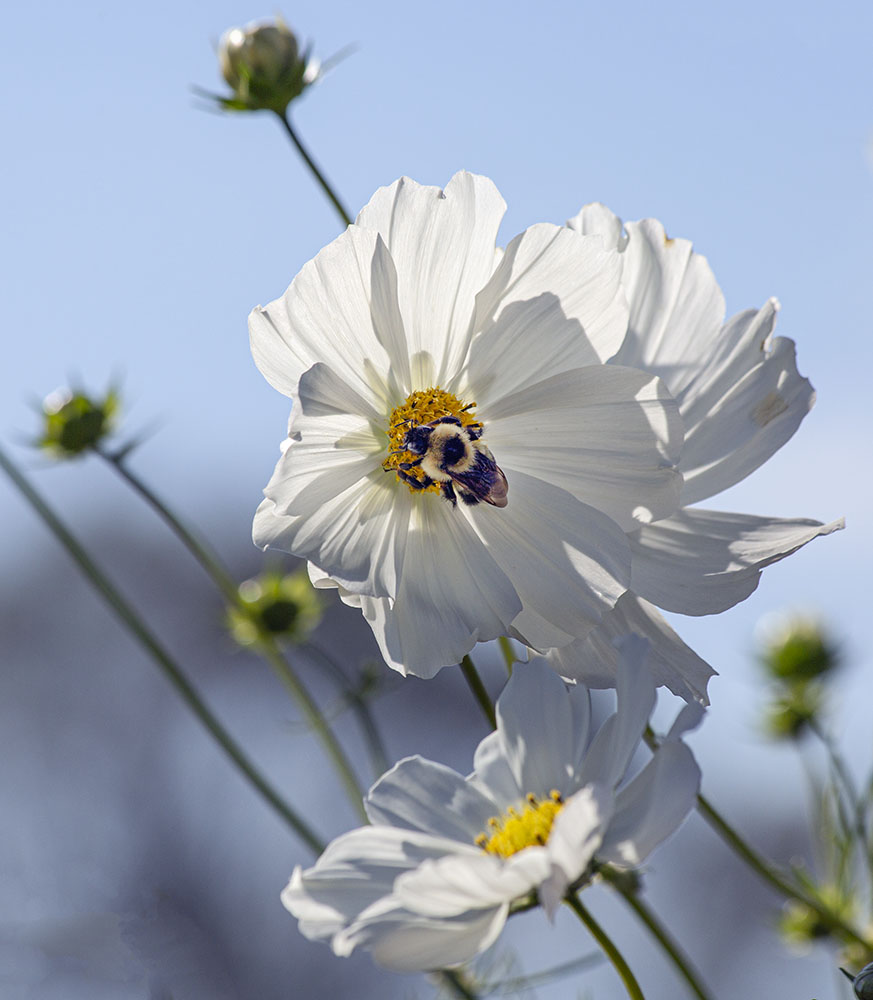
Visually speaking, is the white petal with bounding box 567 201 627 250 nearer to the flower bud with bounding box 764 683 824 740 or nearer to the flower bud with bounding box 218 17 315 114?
the flower bud with bounding box 218 17 315 114

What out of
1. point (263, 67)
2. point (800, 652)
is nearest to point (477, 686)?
point (263, 67)

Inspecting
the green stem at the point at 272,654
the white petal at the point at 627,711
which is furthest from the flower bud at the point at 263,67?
the white petal at the point at 627,711

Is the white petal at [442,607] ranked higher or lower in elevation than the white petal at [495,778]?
higher

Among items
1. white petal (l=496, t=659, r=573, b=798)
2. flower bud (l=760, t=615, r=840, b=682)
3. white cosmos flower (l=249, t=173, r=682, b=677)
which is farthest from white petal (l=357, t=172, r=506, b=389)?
flower bud (l=760, t=615, r=840, b=682)

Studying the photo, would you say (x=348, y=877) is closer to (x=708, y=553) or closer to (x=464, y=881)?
(x=464, y=881)

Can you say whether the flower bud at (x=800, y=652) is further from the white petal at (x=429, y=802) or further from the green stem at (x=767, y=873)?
the white petal at (x=429, y=802)

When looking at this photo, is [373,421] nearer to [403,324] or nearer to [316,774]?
[403,324]
